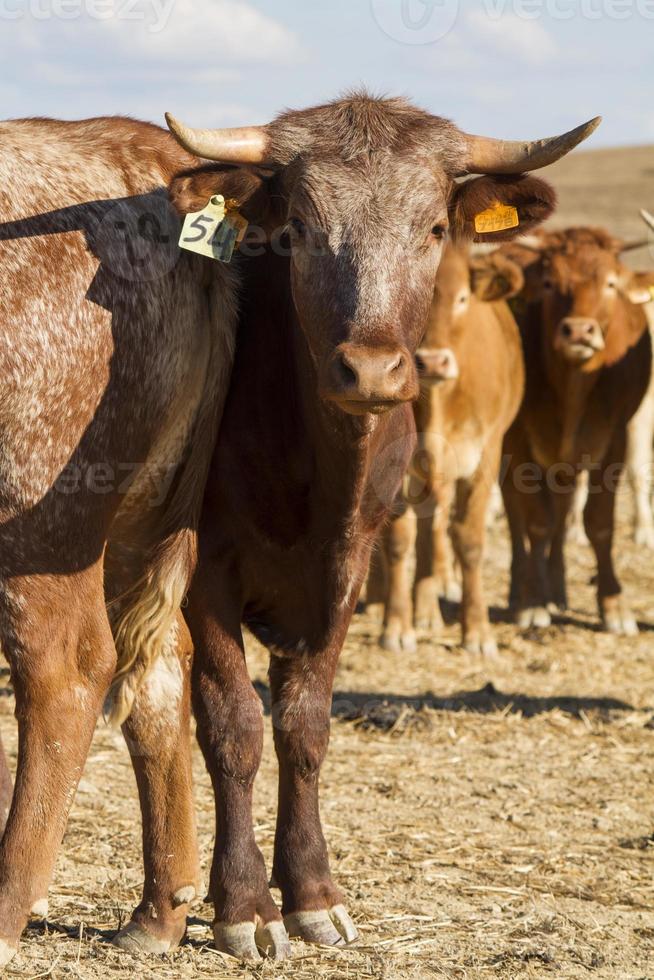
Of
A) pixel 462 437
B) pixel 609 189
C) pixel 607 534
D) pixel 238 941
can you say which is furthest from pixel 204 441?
pixel 609 189

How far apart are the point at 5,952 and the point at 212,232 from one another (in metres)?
2.01

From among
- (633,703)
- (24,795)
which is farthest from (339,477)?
(633,703)

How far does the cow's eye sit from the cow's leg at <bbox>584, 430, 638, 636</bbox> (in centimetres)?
623

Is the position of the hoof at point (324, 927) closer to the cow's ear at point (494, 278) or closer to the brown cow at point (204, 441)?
the brown cow at point (204, 441)

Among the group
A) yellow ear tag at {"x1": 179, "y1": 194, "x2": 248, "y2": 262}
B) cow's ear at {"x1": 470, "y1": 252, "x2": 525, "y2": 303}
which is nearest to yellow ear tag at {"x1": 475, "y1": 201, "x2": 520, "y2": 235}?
yellow ear tag at {"x1": 179, "y1": 194, "x2": 248, "y2": 262}

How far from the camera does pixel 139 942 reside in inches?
151

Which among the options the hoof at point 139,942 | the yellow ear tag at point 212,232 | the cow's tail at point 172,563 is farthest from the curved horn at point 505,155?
the hoof at point 139,942

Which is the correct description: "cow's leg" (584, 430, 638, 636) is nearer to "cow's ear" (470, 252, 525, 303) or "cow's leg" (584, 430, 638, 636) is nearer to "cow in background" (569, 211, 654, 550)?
"cow's ear" (470, 252, 525, 303)

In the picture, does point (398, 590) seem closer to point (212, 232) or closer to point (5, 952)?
point (212, 232)

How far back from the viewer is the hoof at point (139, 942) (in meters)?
3.82

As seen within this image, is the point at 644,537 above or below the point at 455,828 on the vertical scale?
above

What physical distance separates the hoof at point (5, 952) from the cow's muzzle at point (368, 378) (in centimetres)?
160

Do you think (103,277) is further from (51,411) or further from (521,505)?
(521,505)

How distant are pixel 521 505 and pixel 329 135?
6.39 m
